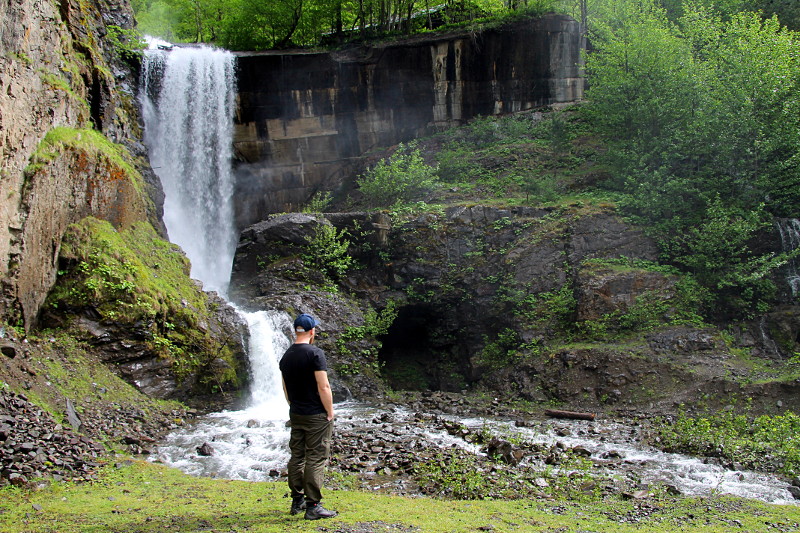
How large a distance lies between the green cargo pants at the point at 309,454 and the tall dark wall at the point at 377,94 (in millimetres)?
22794

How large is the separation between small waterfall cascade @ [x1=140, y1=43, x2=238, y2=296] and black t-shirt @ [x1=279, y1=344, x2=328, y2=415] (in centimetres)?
1794

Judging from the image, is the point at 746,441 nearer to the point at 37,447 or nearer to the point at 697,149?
the point at 37,447

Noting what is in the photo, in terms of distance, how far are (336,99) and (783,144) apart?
19.8m

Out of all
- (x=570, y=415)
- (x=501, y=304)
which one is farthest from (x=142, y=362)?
(x=501, y=304)

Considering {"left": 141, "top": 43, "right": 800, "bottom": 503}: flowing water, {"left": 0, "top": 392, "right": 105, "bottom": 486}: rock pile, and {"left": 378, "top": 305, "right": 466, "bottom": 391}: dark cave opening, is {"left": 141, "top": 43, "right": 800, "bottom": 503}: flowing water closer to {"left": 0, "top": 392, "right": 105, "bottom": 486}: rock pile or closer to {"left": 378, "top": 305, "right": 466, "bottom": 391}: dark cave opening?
{"left": 0, "top": 392, "right": 105, "bottom": 486}: rock pile

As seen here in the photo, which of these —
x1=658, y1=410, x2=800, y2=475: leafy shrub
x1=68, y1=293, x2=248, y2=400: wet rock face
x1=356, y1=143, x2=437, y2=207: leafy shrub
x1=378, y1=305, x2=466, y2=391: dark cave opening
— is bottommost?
x1=378, y1=305, x2=466, y2=391: dark cave opening

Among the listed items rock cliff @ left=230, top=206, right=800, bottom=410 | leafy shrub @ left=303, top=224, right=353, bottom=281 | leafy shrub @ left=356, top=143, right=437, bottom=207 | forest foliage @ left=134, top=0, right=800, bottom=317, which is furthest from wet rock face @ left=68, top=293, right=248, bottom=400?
forest foliage @ left=134, top=0, right=800, bottom=317

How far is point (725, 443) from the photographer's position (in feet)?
34.2

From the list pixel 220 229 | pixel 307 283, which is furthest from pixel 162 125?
pixel 307 283

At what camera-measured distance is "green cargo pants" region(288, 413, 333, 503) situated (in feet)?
19.2

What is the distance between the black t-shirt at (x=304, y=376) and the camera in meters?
5.90

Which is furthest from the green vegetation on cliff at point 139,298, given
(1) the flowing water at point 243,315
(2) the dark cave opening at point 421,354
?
(2) the dark cave opening at point 421,354

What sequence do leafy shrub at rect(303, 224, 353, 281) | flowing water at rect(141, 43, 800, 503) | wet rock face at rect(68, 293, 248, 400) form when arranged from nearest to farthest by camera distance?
1. flowing water at rect(141, 43, 800, 503)
2. wet rock face at rect(68, 293, 248, 400)
3. leafy shrub at rect(303, 224, 353, 281)

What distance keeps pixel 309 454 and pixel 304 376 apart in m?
0.82
